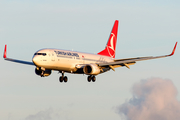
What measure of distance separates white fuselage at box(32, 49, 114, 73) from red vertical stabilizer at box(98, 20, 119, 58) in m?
12.1

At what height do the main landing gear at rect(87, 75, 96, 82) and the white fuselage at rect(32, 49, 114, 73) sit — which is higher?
the white fuselage at rect(32, 49, 114, 73)

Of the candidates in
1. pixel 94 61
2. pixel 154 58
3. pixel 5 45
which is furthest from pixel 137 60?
pixel 5 45

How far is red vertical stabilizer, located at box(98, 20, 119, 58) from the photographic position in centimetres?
9088

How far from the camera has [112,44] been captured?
310 feet

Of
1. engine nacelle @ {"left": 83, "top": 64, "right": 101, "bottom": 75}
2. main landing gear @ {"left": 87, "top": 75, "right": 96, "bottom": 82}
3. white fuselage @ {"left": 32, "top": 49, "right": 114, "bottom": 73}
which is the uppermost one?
white fuselage @ {"left": 32, "top": 49, "right": 114, "bottom": 73}

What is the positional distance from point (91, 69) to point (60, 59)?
6.15m

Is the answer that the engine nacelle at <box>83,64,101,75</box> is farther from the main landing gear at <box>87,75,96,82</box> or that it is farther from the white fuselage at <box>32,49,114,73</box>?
the main landing gear at <box>87,75,96,82</box>

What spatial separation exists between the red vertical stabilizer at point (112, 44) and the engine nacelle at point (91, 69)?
13.5 metres

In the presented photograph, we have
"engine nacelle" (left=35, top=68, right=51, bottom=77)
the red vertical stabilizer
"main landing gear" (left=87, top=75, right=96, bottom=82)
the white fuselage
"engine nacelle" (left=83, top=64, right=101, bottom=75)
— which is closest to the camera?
the white fuselage

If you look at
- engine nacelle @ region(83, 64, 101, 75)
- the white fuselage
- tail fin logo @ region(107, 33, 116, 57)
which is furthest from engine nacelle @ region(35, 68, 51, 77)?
tail fin logo @ region(107, 33, 116, 57)

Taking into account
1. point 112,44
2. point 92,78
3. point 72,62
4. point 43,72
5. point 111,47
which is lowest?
point 92,78

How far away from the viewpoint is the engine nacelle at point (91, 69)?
246ft

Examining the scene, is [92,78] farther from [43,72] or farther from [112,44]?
[112,44]

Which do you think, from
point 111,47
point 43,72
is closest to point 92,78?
point 43,72
